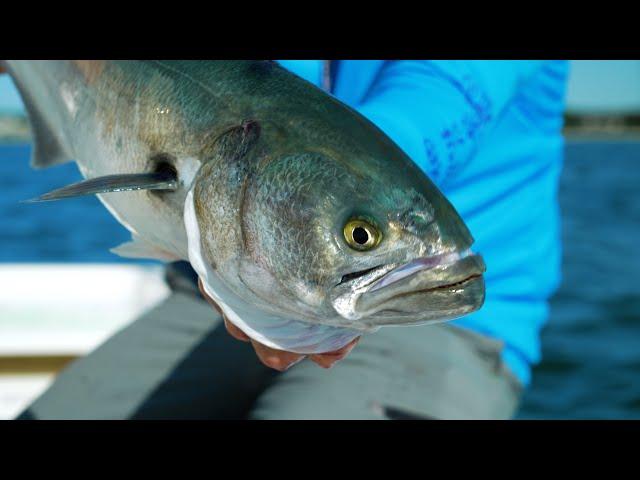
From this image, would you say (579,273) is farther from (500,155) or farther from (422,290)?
(422,290)

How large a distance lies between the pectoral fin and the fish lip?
498mm

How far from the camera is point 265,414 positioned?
2.55 m

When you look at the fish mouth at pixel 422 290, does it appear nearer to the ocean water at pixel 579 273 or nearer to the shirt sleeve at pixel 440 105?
the shirt sleeve at pixel 440 105

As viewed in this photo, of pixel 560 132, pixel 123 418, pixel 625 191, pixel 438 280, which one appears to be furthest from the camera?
pixel 625 191

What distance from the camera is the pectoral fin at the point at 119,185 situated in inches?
62.7

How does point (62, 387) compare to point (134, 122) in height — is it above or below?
below

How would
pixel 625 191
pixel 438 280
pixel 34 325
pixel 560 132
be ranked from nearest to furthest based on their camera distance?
pixel 438 280 → pixel 560 132 → pixel 34 325 → pixel 625 191

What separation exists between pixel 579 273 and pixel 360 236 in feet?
31.8

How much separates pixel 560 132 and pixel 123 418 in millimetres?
2129

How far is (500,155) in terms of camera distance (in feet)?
10.00

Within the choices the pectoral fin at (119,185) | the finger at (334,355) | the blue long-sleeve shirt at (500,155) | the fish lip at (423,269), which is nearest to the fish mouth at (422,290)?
the fish lip at (423,269)

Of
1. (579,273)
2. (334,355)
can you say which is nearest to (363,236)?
(334,355)
